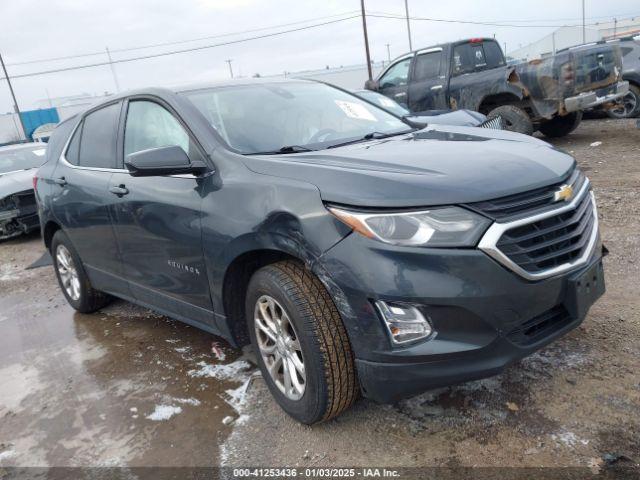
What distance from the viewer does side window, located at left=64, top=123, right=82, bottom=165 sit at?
14.0ft

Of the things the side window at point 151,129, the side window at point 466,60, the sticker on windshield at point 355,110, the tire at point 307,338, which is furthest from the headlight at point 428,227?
the side window at point 466,60

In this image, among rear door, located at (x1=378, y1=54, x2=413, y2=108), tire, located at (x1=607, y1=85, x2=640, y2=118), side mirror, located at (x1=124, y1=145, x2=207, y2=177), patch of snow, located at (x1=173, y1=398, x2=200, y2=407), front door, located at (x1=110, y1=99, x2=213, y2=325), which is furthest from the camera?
rear door, located at (x1=378, y1=54, x2=413, y2=108)

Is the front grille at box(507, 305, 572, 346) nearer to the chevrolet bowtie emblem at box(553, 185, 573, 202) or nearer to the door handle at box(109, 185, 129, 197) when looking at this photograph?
the chevrolet bowtie emblem at box(553, 185, 573, 202)

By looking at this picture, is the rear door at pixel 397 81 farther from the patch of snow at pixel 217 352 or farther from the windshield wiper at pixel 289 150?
the windshield wiper at pixel 289 150

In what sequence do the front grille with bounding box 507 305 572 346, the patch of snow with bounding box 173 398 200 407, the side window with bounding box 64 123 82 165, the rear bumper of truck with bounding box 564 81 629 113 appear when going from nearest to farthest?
the front grille with bounding box 507 305 572 346
the patch of snow with bounding box 173 398 200 407
the side window with bounding box 64 123 82 165
the rear bumper of truck with bounding box 564 81 629 113

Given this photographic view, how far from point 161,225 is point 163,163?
49cm

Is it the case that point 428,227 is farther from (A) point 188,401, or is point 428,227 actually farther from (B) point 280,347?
(A) point 188,401

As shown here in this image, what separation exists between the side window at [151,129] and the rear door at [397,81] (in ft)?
23.9

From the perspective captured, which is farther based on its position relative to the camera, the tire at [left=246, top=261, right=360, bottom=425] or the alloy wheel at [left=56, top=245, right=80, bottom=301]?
the alloy wheel at [left=56, top=245, right=80, bottom=301]

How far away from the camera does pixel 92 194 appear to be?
12.6ft

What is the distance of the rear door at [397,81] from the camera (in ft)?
33.7

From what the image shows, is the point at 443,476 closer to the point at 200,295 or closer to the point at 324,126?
the point at 200,295

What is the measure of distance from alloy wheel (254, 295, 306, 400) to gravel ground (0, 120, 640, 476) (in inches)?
9.4

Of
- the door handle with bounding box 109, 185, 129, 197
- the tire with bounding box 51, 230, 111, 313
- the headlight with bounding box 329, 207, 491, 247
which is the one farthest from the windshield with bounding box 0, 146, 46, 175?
the headlight with bounding box 329, 207, 491, 247
